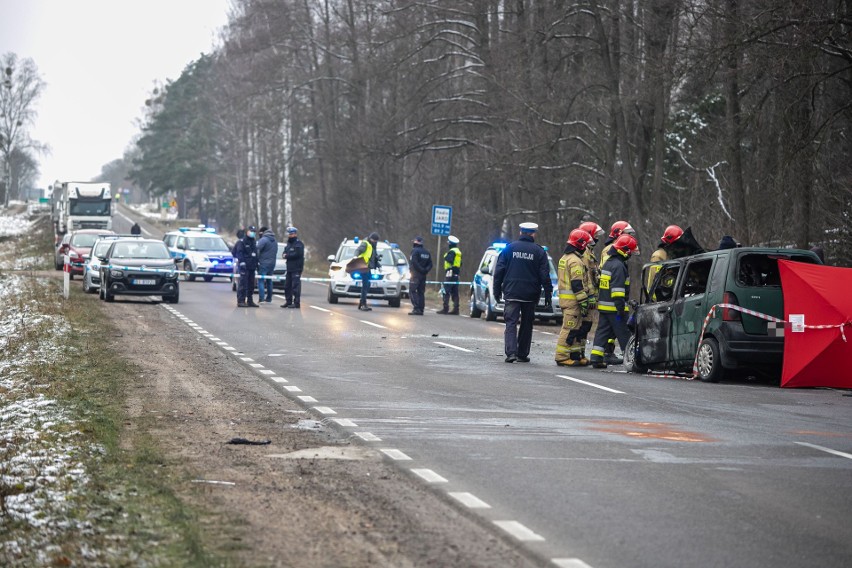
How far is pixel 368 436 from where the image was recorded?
10.9m

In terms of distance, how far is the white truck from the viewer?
63688mm

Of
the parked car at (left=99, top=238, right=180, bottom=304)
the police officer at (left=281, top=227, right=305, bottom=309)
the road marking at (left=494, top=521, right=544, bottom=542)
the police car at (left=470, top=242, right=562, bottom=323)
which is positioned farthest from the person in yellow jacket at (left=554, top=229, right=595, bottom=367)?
the parked car at (left=99, top=238, right=180, bottom=304)

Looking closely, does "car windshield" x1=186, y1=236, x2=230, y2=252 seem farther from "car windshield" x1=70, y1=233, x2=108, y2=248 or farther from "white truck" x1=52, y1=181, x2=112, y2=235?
"white truck" x1=52, y1=181, x2=112, y2=235

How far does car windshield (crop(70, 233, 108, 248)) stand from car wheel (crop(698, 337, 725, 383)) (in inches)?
1277

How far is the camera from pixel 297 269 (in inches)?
1271

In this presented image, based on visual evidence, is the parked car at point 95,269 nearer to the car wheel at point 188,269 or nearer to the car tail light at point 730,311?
the car wheel at point 188,269

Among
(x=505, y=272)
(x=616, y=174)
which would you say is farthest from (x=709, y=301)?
(x=616, y=174)

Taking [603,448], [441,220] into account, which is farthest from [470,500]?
[441,220]

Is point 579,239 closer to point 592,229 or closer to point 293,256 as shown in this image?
point 592,229

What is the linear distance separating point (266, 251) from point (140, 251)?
13.1 feet

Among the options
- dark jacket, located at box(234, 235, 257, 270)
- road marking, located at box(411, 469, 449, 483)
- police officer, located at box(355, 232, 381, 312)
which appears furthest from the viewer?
dark jacket, located at box(234, 235, 257, 270)

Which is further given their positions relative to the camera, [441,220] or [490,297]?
[441,220]

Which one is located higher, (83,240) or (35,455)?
(83,240)

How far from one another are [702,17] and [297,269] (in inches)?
452
